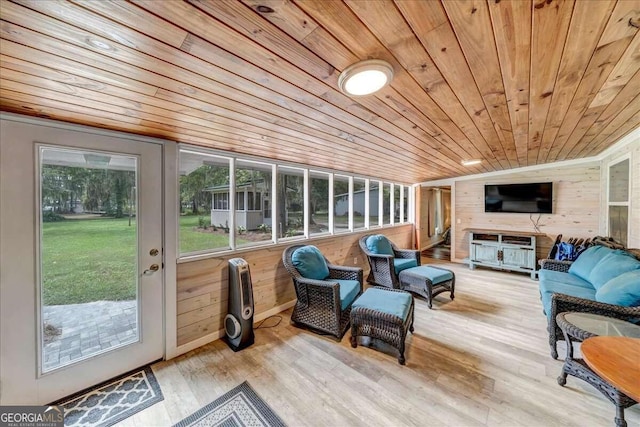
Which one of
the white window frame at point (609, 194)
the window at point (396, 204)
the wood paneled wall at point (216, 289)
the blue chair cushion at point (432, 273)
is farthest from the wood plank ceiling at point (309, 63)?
the window at point (396, 204)

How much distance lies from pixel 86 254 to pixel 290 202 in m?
2.28

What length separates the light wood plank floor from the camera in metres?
1.65

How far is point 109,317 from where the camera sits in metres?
2.01

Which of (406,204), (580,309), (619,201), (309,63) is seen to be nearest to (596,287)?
(580,309)

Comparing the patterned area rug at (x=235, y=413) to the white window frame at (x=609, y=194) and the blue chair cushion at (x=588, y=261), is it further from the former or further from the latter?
the white window frame at (x=609, y=194)

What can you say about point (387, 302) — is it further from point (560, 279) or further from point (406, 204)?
point (406, 204)

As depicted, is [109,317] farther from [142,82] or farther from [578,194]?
[578,194]

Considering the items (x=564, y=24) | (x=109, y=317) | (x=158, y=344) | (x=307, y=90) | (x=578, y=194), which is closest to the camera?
(x=564, y=24)

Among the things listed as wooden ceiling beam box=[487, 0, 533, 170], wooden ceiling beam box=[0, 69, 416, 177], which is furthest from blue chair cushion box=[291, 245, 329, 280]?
wooden ceiling beam box=[487, 0, 533, 170]

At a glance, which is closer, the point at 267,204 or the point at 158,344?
the point at 158,344

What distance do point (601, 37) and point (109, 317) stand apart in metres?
3.61

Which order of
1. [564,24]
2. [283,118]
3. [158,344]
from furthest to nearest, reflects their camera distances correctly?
[158,344], [283,118], [564,24]

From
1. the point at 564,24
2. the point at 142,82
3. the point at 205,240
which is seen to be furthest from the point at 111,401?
the point at 564,24

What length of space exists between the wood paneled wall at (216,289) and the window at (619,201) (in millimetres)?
4376
